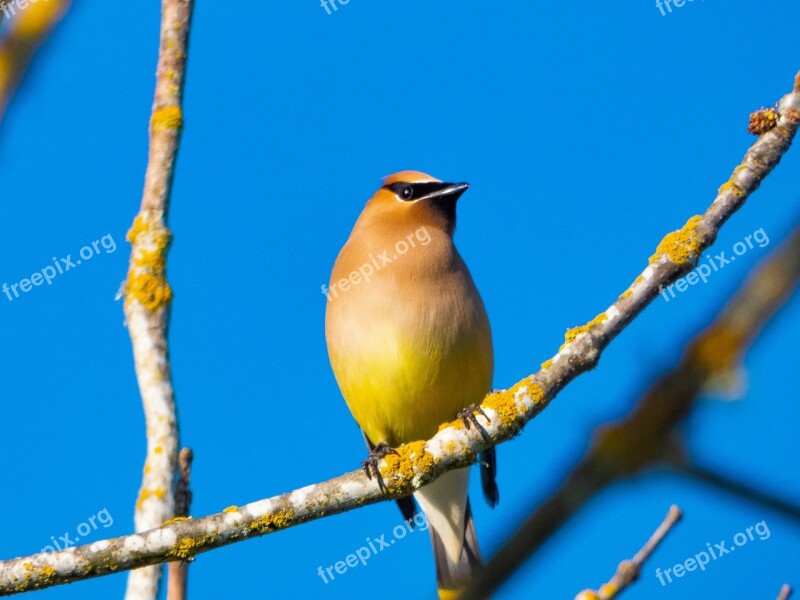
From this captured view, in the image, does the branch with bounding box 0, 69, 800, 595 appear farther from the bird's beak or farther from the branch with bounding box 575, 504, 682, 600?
the bird's beak

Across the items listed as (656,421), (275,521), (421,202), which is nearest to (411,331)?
(421,202)

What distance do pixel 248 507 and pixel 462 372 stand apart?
85.3 inches

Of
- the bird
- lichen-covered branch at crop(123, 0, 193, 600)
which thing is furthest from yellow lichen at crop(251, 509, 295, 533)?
the bird

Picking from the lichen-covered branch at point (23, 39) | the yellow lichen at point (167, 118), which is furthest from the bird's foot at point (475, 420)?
the yellow lichen at point (167, 118)

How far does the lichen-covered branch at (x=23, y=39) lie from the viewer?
3211mm

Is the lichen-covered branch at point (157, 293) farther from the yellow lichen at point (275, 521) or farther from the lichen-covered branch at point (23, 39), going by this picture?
the lichen-covered branch at point (23, 39)

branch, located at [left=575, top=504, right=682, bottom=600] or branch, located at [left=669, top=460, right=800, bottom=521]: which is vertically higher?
branch, located at [left=575, top=504, right=682, bottom=600]

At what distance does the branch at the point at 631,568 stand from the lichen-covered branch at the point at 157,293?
8.01 ft

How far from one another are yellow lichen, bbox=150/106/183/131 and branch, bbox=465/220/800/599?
4.28 metres

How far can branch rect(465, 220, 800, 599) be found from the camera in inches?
30.9

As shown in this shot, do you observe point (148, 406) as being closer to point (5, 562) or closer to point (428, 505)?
point (5, 562)

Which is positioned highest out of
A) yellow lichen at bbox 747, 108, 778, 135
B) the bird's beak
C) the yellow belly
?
the bird's beak

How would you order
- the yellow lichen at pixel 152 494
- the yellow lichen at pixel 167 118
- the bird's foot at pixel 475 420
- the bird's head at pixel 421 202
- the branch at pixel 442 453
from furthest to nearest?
the bird's head at pixel 421 202 → the yellow lichen at pixel 167 118 → the yellow lichen at pixel 152 494 → the bird's foot at pixel 475 420 → the branch at pixel 442 453

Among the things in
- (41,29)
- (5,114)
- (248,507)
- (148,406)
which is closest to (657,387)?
(248,507)
